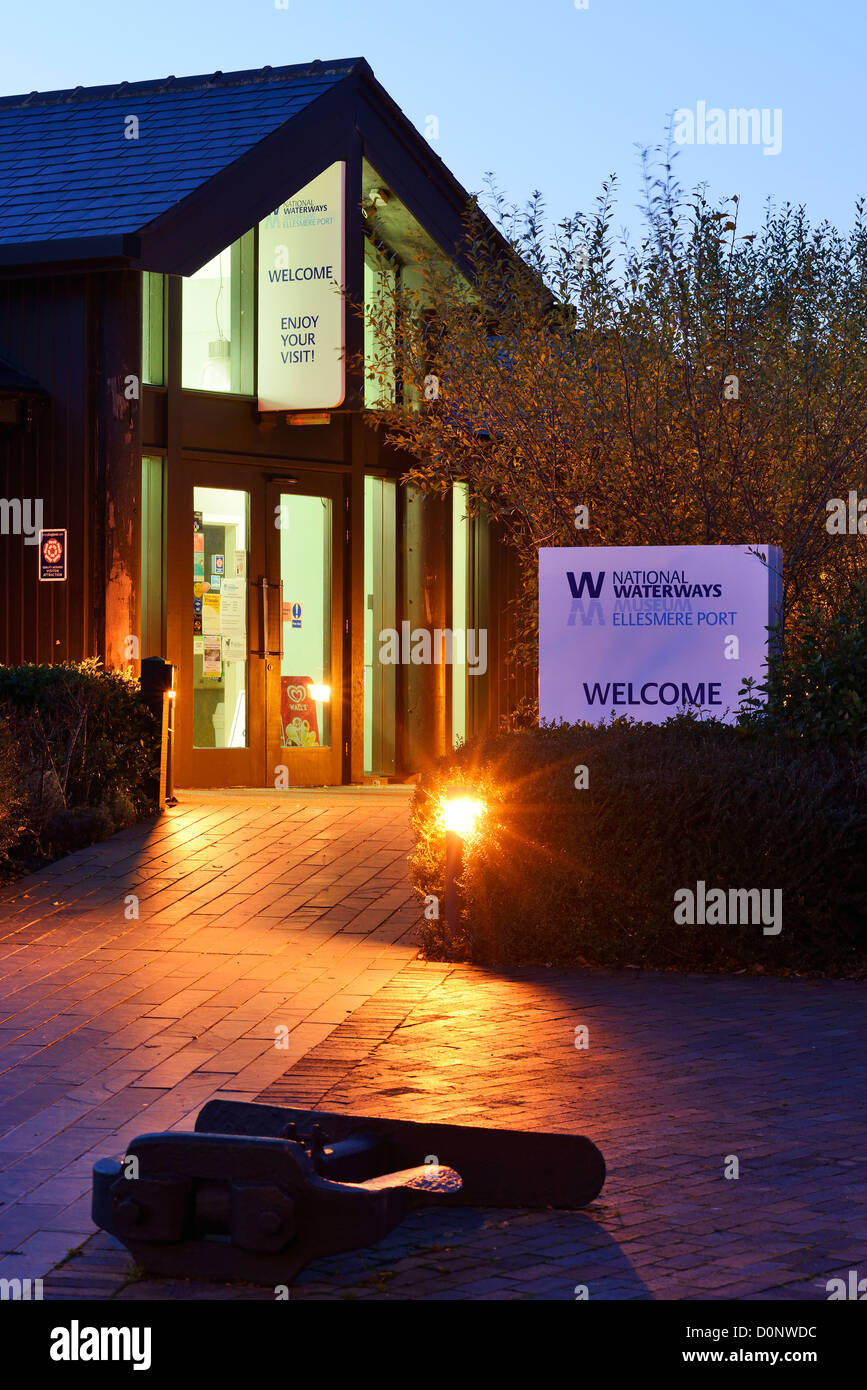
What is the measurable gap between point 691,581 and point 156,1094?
5.67m

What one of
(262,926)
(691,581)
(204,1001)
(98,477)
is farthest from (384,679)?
(204,1001)

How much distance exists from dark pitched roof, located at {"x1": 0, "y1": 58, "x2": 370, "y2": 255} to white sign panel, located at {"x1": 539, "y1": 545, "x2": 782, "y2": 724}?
18.0 ft

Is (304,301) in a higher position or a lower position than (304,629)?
higher

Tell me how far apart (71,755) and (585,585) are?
3.68m

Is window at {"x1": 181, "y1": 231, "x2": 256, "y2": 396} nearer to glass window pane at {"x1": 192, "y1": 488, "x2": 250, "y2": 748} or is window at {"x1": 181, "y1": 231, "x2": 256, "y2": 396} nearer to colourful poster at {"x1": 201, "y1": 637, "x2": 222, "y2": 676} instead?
glass window pane at {"x1": 192, "y1": 488, "x2": 250, "y2": 748}

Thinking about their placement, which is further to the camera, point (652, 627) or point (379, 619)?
point (379, 619)

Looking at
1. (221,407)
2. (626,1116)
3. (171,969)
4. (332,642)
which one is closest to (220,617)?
(332,642)

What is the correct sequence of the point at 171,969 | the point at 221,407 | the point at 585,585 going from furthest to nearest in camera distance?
the point at 221,407, the point at 585,585, the point at 171,969

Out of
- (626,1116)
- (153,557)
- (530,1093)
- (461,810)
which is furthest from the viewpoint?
(153,557)

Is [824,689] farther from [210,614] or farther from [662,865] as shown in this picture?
[210,614]

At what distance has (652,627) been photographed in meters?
11.0

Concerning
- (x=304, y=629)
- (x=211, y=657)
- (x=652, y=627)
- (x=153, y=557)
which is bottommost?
(x=211, y=657)

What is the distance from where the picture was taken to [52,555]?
49.6 ft
